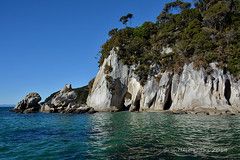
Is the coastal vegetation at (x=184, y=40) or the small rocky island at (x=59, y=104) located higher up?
the coastal vegetation at (x=184, y=40)

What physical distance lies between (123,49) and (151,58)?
938cm

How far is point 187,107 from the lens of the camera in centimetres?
6569

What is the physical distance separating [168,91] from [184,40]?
1426cm

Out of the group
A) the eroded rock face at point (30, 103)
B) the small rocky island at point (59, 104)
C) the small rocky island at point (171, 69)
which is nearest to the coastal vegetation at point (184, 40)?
the small rocky island at point (171, 69)

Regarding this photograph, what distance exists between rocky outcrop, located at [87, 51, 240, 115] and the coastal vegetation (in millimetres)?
1948

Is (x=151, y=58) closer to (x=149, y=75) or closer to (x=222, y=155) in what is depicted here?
(x=149, y=75)

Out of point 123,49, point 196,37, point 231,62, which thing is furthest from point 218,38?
point 123,49

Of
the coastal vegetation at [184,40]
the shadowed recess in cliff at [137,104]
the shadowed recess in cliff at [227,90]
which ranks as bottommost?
the shadowed recess in cliff at [137,104]

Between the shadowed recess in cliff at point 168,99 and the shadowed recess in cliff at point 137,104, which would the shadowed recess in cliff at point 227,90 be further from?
the shadowed recess in cliff at point 137,104

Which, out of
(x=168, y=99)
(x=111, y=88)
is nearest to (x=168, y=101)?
(x=168, y=99)

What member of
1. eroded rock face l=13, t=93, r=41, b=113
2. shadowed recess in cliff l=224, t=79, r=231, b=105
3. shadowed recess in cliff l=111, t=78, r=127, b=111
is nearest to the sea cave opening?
shadowed recess in cliff l=224, t=79, r=231, b=105

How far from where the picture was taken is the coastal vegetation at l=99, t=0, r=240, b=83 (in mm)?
70375

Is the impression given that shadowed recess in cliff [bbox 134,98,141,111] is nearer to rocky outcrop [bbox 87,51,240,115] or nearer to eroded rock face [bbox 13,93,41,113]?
rocky outcrop [bbox 87,51,240,115]

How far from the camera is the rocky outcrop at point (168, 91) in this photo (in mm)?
63156
